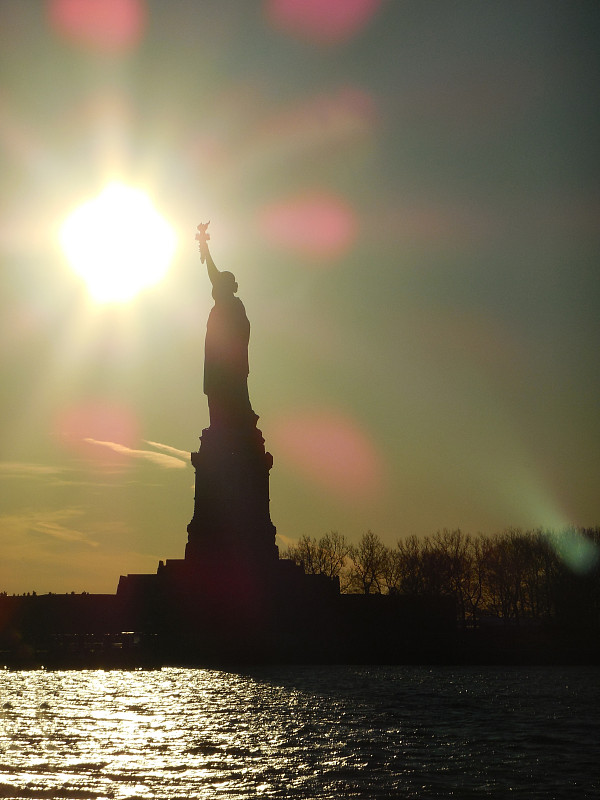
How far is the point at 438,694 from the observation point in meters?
28.0

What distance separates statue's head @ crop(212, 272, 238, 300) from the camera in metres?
49.9

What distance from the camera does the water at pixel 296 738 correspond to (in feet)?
45.7

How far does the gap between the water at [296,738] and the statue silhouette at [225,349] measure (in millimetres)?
19087

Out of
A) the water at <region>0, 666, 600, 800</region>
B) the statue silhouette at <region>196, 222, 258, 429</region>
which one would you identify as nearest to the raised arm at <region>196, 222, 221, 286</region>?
the statue silhouette at <region>196, 222, 258, 429</region>

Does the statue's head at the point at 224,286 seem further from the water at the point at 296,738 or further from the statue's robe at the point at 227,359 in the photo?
the water at the point at 296,738

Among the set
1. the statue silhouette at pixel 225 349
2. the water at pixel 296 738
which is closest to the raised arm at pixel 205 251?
the statue silhouette at pixel 225 349

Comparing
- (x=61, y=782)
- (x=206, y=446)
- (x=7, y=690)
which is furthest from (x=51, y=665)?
(x=61, y=782)

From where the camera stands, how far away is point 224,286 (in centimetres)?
5003

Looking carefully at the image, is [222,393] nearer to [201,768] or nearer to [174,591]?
[174,591]

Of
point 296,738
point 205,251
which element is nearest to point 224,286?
point 205,251

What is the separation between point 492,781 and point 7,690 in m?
19.0

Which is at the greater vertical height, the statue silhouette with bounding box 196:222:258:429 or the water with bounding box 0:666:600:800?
the statue silhouette with bounding box 196:222:258:429

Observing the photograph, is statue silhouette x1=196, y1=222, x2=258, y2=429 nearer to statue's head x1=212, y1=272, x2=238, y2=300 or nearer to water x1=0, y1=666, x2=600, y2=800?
statue's head x1=212, y1=272, x2=238, y2=300

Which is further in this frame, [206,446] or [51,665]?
[206,446]
